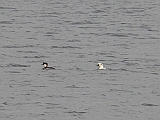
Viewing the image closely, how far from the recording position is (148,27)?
55562 mm

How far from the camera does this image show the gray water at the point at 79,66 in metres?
29.1

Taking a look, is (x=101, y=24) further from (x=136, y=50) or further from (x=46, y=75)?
(x=46, y=75)

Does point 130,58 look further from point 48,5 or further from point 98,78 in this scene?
point 48,5

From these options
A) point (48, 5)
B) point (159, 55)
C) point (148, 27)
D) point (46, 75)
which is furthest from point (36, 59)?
point (48, 5)

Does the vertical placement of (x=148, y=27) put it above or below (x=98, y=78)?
above

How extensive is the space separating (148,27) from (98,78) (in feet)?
69.5

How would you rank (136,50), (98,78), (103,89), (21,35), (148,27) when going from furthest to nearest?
(148,27), (21,35), (136,50), (98,78), (103,89)

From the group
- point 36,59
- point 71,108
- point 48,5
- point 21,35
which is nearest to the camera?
point 71,108

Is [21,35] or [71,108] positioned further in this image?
[21,35]

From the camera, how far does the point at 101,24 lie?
57500 millimetres

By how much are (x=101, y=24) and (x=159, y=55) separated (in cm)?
1656

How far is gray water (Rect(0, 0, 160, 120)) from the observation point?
2915 cm

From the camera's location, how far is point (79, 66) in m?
37.8

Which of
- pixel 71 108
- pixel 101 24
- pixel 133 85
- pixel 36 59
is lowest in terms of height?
pixel 71 108
